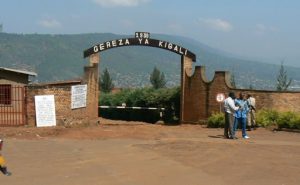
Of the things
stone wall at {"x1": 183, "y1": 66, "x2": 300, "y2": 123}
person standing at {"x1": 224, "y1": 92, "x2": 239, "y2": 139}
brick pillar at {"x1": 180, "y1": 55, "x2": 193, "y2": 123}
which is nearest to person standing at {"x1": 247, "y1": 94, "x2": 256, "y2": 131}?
stone wall at {"x1": 183, "y1": 66, "x2": 300, "y2": 123}

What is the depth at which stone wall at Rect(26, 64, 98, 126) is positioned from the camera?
27312 millimetres

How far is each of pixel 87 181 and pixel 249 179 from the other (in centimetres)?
370

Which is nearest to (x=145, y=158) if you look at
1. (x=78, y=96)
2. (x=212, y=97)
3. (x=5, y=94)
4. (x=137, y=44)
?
(x=78, y=96)

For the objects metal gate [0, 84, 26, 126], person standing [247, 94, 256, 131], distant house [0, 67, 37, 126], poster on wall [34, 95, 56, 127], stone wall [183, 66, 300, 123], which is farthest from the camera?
stone wall [183, 66, 300, 123]

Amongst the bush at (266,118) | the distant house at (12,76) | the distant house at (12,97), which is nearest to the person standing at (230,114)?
the bush at (266,118)

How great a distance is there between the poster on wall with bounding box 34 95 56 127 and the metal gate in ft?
2.40

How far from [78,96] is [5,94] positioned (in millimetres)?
3571

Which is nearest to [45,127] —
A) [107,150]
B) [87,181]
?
[107,150]

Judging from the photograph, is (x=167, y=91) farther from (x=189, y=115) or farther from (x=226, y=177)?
(x=226, y=177)

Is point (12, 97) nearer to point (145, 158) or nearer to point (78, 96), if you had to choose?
point (78, 96)

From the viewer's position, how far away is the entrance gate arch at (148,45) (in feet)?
108

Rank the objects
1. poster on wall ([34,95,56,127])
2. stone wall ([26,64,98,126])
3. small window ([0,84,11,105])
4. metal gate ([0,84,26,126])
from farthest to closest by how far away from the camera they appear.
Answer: small window ([0,84,11,105]) < metal gate ([0,84,26,126]) < stone wall ([26,64,98,126]) < poster on wall ([34,95,56,127])

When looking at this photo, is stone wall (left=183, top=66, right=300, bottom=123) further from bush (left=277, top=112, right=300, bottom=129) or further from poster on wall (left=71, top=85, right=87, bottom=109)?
poster on wall (left=71, top=85, right=87, bottom=109)

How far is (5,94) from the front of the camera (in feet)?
95.0
